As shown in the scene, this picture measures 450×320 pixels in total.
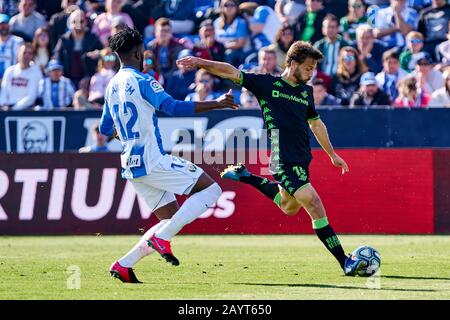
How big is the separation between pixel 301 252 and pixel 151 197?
159 inches

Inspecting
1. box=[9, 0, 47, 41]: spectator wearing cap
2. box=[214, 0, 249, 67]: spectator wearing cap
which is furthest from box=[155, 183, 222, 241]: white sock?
box=[9, 0, 47, 41]: spectator wearing cap

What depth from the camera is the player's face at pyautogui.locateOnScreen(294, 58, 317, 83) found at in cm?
1141

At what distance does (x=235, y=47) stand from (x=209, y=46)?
30.0 inches

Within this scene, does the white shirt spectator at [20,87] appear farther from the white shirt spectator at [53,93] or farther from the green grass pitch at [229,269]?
the green grass pitch at [229,269]

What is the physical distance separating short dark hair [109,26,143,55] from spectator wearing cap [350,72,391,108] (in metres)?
10.0

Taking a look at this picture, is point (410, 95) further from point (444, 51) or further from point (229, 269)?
point (229, 269)

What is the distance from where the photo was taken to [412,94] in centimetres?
2014

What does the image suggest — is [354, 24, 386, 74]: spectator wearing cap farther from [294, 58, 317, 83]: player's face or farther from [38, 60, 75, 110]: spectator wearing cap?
[294, 58, 317, 83]: player's face

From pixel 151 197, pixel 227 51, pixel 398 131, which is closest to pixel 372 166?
pixel 398 131

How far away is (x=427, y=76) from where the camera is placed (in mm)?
20625

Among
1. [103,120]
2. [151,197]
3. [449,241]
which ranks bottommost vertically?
[449,241]

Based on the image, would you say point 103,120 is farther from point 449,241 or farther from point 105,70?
point 105,70

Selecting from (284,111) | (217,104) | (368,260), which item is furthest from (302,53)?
(368,260)

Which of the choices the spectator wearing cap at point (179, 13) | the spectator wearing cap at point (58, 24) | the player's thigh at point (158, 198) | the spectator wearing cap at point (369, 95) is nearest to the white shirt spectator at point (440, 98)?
the spectator wearing cap at point (369, 95)
